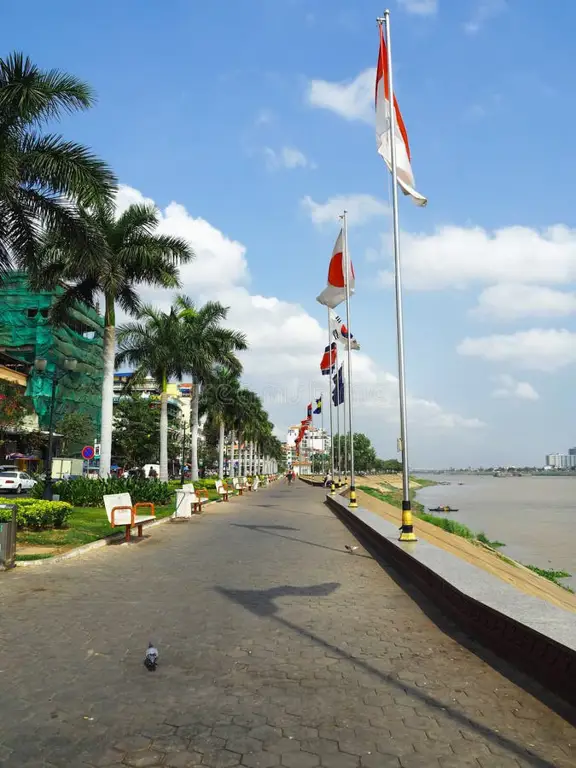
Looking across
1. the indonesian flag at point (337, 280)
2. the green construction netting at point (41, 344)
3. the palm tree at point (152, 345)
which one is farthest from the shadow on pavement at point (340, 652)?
the green construction netting at point (41, 344)

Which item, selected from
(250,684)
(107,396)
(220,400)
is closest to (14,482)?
(220,400)

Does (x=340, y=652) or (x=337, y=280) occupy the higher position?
(x=337, y=280)

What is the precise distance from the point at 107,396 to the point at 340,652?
17627 millimetres

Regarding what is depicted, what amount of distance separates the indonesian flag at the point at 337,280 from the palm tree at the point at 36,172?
29.0 ft

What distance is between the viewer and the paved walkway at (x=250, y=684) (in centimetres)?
339

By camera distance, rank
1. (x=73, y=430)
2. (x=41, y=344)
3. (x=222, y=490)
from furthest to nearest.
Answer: (x=41, y=344) < (x=73, y=430) < (x=222, y=490)

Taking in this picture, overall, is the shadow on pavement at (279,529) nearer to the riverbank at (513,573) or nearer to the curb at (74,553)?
the riverbank at (513,573)

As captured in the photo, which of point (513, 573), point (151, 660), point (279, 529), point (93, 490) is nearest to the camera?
point (151, 660)

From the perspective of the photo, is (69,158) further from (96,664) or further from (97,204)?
(96,664)

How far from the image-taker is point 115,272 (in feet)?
73.2

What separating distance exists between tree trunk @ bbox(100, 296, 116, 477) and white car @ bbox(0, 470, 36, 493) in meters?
17.8

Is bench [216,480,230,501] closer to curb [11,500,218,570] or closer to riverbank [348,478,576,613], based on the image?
riverbank [348,478,576,613]

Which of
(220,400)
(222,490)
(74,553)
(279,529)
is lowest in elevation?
(279,529)

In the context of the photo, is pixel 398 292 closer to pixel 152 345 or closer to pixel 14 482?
pixel 152 345
